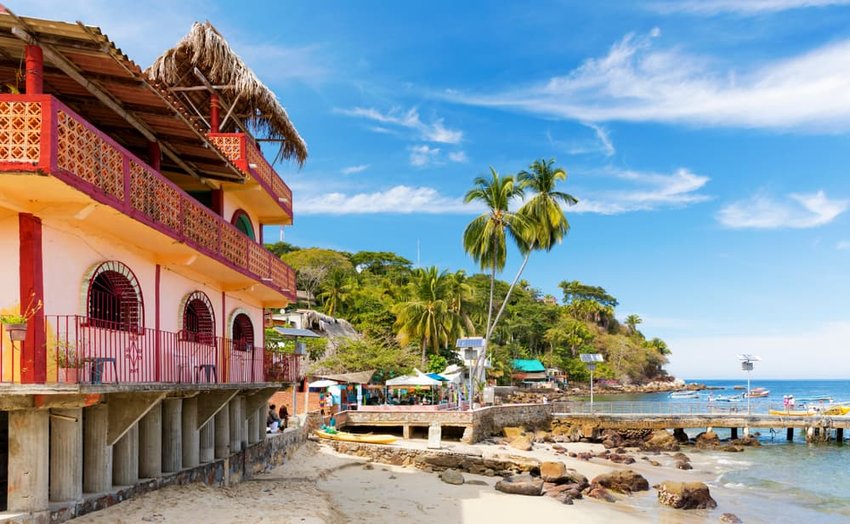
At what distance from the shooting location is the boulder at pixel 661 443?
3978 cm

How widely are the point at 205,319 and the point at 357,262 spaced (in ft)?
271

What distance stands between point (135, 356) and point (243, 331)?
27.2 ft

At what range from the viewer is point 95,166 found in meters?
10.0

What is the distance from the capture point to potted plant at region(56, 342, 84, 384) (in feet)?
32.8

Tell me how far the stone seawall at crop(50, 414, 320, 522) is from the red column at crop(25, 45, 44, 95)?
18.9 ft

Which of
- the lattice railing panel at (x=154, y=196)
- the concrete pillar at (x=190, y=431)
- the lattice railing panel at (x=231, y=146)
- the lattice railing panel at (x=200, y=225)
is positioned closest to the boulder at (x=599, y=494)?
the concrete pillar at (x=190, y=431)

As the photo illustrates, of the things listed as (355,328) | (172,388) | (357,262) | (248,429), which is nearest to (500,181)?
(355,328)

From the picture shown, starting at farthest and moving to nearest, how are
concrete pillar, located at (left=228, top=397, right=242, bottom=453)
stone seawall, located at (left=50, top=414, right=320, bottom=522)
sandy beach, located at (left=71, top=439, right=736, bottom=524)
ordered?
concrete pillar, located at (left=228, top=397, right=242, bottom=453), sandy beach, located at (left=71, top=439, right=736, bottom=524), stone seawall, located at (left=50, top=414, right=320, bottom=522)

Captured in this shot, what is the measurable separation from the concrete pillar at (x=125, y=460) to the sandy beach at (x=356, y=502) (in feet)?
1.44

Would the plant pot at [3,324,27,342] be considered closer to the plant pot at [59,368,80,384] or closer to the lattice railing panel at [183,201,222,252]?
the plant pot at [59,368,80,384]

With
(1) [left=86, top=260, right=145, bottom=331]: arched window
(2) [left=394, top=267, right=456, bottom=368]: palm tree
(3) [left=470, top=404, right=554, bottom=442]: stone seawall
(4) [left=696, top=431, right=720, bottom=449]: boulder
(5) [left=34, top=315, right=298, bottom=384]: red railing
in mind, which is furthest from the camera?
(2) [left=394, top=267, right=456, bottom=368]: palm tree

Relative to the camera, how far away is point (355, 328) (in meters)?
64.6

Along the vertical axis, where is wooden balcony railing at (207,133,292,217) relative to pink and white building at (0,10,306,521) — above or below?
above

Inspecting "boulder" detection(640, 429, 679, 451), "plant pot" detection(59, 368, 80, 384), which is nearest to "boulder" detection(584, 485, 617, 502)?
"boulder" detection(640, 429, 679, 451)
